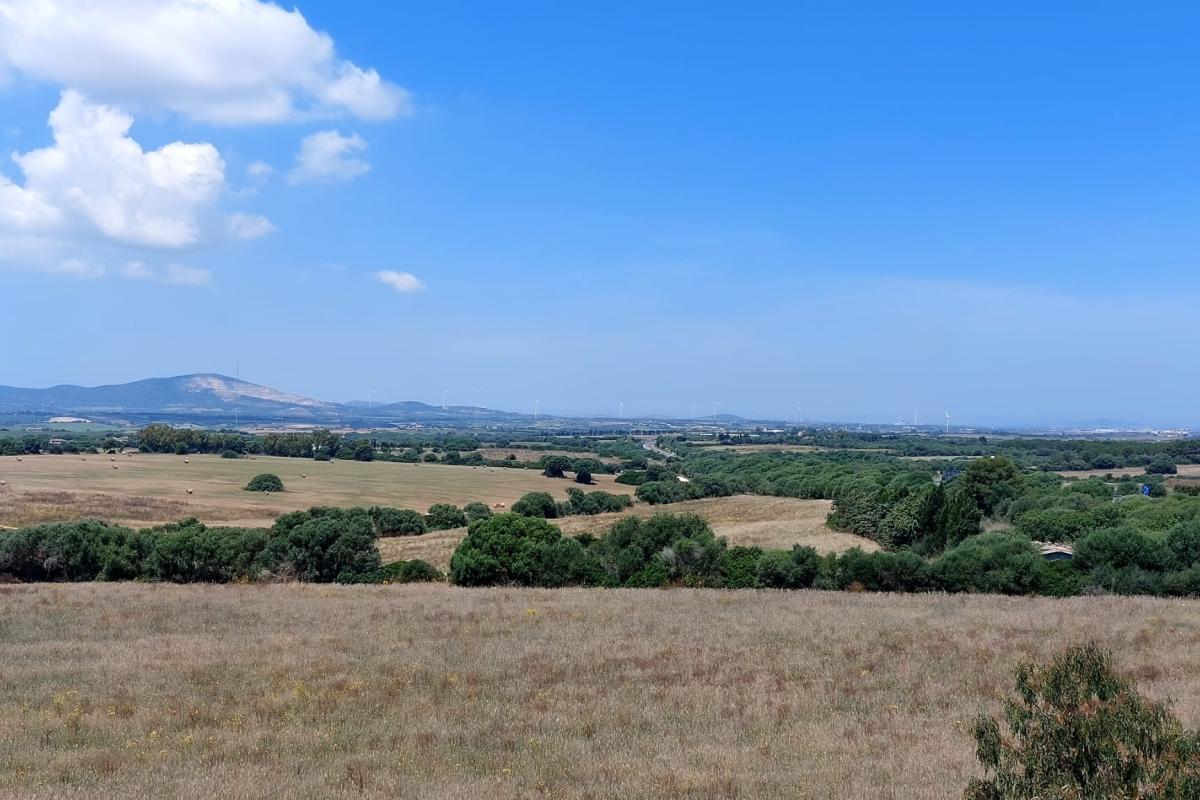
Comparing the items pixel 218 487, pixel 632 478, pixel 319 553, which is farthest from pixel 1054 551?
pixel 218 487

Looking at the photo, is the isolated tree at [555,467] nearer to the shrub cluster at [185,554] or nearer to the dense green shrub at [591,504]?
the dense green shrub at [591,504]

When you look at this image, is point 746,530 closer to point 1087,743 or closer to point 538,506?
point 538,506

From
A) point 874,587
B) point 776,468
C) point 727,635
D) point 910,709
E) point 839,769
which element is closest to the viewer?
point 839,769

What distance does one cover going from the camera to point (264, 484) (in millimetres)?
96250

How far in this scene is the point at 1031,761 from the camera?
21.6 feet

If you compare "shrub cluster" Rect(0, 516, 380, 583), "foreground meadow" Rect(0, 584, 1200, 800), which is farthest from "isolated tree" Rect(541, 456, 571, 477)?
"foreground meadow" Rect(0, 584, 1200, 800)

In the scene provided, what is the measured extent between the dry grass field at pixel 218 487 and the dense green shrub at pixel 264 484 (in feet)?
5.74

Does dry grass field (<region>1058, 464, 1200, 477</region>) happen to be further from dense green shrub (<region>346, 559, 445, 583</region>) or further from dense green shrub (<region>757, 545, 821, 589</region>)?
dense green shrub (<region>346, 559, 445, 583</region>)

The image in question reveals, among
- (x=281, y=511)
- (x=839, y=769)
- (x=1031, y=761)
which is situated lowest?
(x=281, y=511)

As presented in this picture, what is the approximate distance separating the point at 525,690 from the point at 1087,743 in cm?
1131

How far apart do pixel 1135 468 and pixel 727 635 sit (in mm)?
144314

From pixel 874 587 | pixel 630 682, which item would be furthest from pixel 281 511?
pixel 630 682

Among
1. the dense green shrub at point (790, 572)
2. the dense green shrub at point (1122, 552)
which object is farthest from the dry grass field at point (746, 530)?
the dense green shrub at point (1122, 552)

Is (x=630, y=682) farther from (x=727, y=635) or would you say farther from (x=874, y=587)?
(x=874, y=587)
